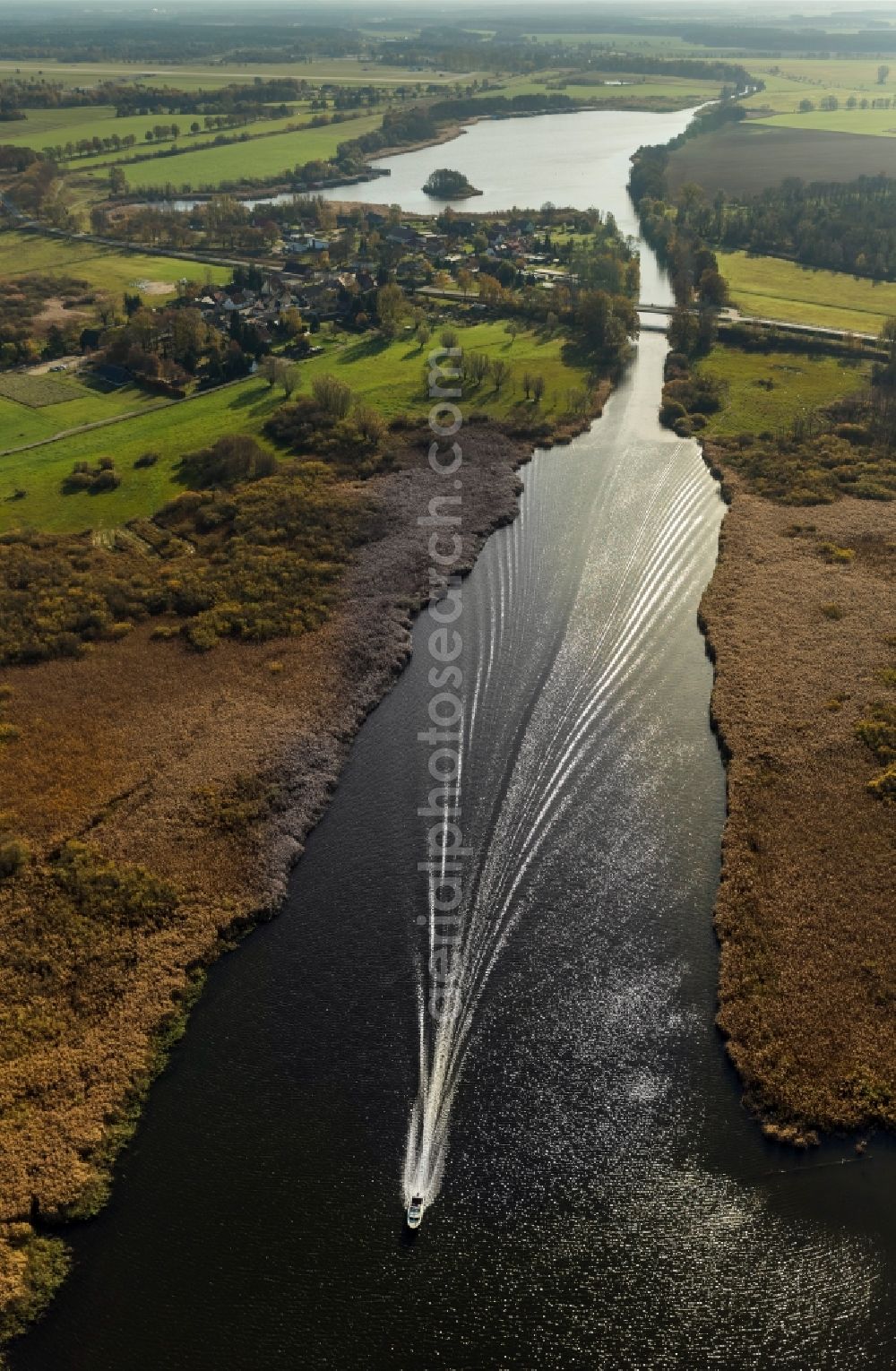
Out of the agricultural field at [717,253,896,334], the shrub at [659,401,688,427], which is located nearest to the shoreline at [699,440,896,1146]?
the shrub at [659,401,688,427]

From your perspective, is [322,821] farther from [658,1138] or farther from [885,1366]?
[885,1366]

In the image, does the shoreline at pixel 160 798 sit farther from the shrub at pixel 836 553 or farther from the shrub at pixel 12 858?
the shrub at pixel 836 553

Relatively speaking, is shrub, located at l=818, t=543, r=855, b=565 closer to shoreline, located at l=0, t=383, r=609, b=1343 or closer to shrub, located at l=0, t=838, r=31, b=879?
shoreline, located at l=0, t=383, r=609, b=1343

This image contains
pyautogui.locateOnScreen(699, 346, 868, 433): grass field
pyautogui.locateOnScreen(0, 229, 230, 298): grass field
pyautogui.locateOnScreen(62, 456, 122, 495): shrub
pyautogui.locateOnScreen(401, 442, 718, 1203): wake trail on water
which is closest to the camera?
pyautogui.locateOnScreen(401, 442, 718, 1203): wake trail on water

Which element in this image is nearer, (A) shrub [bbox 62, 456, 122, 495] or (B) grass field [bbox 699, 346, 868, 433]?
(A) shrub [bbox 62, 456, 122, 495]

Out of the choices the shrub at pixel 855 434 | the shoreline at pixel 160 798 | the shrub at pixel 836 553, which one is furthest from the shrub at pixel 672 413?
the shoreline at pixel 160 798

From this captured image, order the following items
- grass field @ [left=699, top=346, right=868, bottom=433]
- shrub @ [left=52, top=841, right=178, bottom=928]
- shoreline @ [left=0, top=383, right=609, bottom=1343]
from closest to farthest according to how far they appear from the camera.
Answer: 1. shoreline @ [left=0, top=383, right=609, bottom=1343]
2. shrub @ [left=52, top=841, right=178, bottom=928]
3. grass field @ [left=699, top=346, right=868, bottom=433]

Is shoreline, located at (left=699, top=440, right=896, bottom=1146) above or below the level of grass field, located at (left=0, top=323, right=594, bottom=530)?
below
